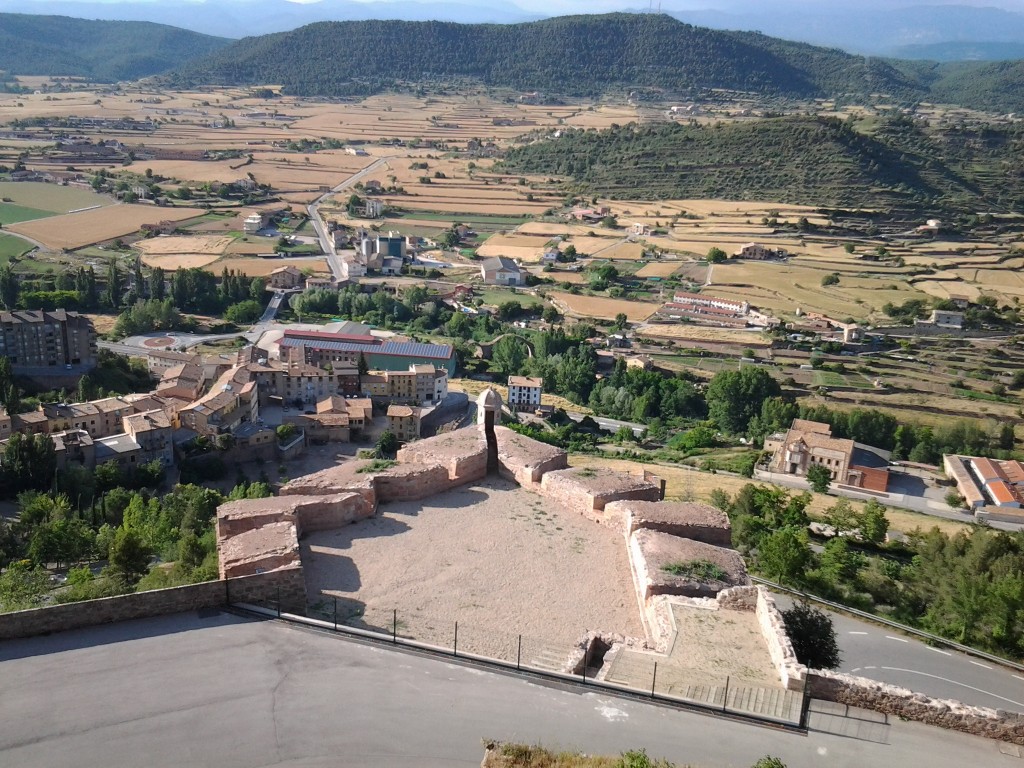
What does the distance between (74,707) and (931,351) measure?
45.6 metres

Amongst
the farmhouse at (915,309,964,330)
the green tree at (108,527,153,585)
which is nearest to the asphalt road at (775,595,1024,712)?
the green tree at (108,527,153,585)

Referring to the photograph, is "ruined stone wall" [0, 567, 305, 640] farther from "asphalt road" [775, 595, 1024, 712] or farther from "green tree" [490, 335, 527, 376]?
"green tree" [490, 335, 527, 376]

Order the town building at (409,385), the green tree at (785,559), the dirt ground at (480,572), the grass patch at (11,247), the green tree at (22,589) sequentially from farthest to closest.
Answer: the grass patch at (11,247) < the town building at (409,385) < the green tree at (785,559) < the green tree at (22,589) < the dirt ground at (480,572)

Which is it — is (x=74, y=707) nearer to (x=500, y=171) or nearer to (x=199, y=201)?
(x=199, y=201)

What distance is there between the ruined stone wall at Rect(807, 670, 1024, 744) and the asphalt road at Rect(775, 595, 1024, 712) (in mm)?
2622

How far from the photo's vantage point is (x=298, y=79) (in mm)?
148000

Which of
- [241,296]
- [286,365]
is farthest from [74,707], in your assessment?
[241,296]

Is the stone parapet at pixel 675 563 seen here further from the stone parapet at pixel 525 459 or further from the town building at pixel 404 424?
the town building at pixel 404 424

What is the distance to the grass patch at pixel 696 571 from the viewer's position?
1032 cm

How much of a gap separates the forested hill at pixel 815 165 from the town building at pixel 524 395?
145 feet

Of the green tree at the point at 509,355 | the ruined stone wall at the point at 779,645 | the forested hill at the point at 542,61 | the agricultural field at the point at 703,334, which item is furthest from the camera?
the forested hill at the point at 542,61

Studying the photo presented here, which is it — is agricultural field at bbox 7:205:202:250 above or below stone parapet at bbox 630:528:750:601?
below

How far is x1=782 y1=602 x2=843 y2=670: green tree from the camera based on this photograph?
1027cm

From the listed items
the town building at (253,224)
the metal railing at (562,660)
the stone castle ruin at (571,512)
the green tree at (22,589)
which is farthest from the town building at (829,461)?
the town building at (253,224)
